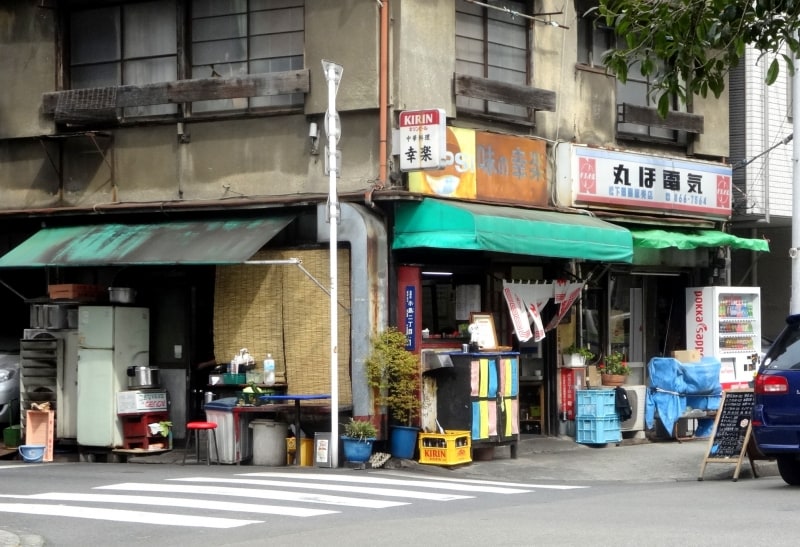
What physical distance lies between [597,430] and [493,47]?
20.2ft

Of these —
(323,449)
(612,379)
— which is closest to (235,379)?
(323,449)

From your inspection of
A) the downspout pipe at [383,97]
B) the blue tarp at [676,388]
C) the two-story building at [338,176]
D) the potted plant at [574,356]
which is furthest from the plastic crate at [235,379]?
the blue tarp at [676,388]

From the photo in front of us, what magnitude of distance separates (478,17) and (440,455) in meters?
6.73

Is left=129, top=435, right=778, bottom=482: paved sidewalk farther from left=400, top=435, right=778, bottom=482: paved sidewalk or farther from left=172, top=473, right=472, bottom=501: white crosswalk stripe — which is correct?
left=172, top=473, right=472, bottom=501: white crosswalk stripe

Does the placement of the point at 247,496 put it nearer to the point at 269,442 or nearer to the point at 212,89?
the point at 269,442

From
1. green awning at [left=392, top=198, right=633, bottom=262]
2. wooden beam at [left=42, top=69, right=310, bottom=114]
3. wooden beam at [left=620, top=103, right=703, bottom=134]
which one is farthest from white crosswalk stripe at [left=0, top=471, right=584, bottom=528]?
wooden beam at [left=620, top=103, right=703, bottom=134]

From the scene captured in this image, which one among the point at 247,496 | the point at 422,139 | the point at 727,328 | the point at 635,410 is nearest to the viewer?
the point at 247,496

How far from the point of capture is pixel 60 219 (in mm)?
20656

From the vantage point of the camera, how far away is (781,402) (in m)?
14.0

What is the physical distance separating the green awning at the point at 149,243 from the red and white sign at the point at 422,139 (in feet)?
6.76

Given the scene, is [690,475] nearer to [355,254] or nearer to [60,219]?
[355,254]

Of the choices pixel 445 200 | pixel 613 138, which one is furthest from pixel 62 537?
pixel 613 138

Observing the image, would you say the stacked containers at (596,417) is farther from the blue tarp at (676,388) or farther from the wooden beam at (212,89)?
the wooden beam at (212,89)

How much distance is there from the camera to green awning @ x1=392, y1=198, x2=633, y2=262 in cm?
1752
